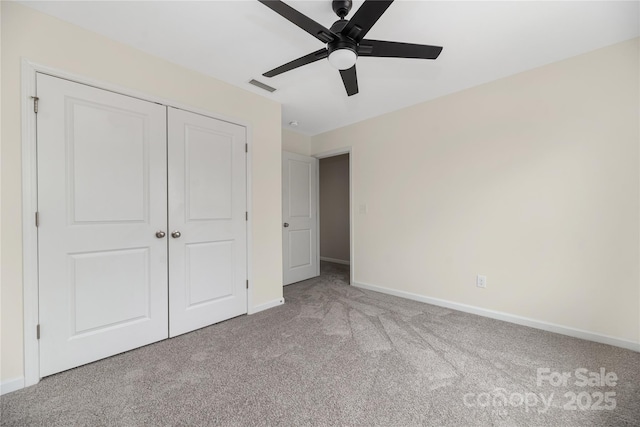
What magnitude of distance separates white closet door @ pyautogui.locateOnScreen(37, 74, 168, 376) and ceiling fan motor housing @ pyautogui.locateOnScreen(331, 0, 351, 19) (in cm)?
165

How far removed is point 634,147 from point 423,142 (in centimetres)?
168

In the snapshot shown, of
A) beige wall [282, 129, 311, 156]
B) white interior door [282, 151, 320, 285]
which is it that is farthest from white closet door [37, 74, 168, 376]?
beige wall [282, 129, 311, 156]

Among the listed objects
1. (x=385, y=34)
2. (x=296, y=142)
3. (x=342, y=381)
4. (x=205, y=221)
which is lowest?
(x=342, y=381)

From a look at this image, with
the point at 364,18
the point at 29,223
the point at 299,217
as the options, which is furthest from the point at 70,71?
A: the point at 299,217

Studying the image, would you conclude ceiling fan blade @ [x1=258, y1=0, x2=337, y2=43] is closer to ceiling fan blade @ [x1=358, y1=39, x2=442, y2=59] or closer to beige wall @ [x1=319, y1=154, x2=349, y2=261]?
ceiling fan blade @ [x1=358, y1=39, x2=442, y2=59]

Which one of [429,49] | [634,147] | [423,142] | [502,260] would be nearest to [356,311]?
[502,260]

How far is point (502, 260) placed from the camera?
257 centimetres

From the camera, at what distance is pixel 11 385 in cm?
158

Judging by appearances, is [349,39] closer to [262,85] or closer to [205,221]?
[262,85]

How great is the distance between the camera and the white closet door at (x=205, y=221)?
2.29 metres

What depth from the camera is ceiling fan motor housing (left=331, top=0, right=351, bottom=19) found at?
1.53 meters

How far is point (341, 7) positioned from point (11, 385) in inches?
123

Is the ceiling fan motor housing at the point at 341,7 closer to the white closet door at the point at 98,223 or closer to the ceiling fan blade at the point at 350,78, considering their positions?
the ceiling fan blade at the point at 350,78

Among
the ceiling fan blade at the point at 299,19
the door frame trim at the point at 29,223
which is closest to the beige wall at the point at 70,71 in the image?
the door frame trim at the point at 29,223
